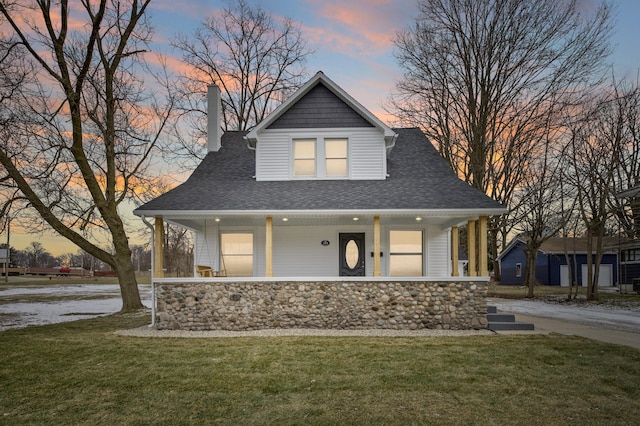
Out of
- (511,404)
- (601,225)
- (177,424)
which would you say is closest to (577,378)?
(511,404)

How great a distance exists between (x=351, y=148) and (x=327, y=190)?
5.60 ft

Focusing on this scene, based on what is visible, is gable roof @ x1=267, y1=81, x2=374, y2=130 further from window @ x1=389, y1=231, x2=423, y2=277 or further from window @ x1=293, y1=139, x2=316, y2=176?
window @ x1=389, y1=231, x2=423, y2=277

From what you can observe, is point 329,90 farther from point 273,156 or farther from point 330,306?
point 330,306

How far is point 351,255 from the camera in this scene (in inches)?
538

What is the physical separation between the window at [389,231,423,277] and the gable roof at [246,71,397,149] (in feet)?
9.52

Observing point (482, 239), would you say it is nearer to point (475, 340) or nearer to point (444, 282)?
point (444, 282)

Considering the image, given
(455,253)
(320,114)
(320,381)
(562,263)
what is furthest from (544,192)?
(320,381)

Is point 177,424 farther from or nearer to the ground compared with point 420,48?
nearer to the ground

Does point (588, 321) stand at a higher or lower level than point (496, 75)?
lower

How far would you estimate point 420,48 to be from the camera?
74.2 feet

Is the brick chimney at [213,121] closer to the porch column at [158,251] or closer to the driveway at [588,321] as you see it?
the porch column at [158,251]

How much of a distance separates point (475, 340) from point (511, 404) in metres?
4.23

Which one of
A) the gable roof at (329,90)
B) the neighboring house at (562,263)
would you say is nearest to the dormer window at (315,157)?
the gable roof at (329,90)

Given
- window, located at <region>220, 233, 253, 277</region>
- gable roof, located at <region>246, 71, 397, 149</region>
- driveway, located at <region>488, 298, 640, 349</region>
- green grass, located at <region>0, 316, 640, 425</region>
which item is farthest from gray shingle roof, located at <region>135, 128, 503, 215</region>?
driveway, located at <region>488, 298, 640, 349</region>
